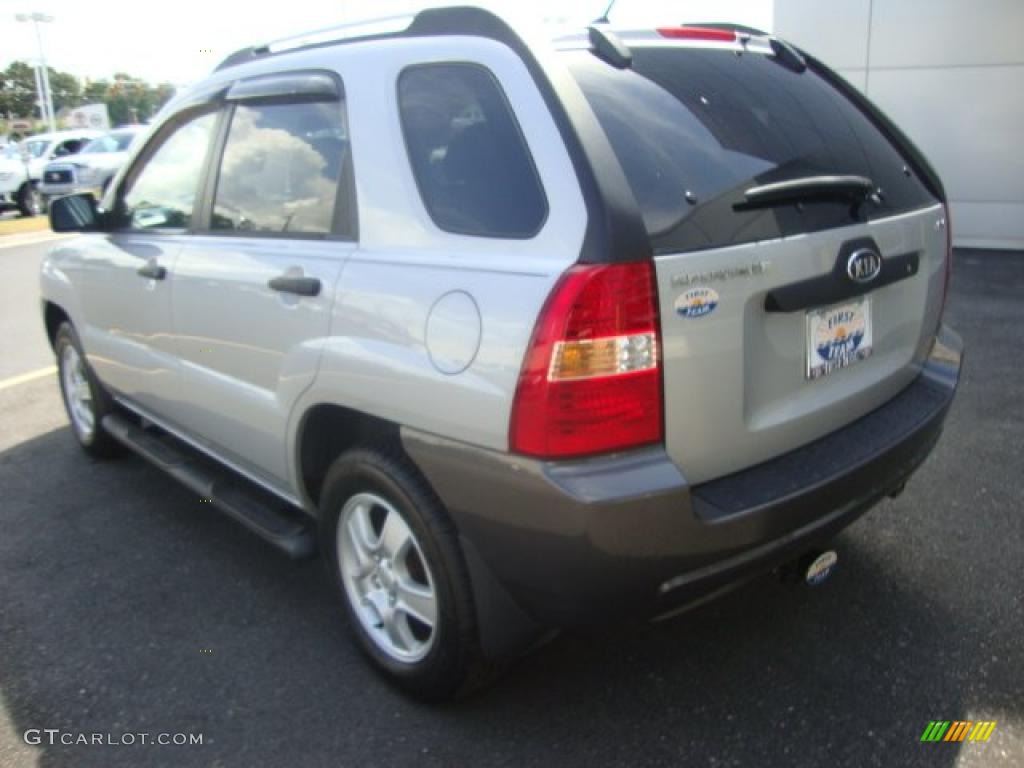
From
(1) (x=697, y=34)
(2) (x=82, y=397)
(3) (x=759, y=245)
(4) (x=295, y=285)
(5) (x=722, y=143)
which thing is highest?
(1) (x=697, y=34)

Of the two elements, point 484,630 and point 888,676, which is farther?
point 888,676

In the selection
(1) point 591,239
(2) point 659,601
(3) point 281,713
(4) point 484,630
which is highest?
(1) point 591,239

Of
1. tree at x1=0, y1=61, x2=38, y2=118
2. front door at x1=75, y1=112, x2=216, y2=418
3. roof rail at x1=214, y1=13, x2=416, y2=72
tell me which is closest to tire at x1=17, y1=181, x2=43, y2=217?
front door at x1=75, y1=112, x2=216, y2=418

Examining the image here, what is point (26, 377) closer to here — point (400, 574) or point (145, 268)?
point (145, 268)

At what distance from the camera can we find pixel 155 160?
394 centimetres

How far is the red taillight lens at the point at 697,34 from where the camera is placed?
8.76 feet

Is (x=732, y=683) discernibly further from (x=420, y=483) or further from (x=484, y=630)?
(x=420, y=483)

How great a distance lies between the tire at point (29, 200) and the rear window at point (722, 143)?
74.1 feet

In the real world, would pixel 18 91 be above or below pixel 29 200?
above

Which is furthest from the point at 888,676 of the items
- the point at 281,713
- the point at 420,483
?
the point at 281,713

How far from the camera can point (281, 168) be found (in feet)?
10.0

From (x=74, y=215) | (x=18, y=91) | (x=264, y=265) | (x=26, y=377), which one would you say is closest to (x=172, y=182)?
(x=74, y=215)

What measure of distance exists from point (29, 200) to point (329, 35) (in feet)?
71.8

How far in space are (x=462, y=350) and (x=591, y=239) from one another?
0.42 metres
